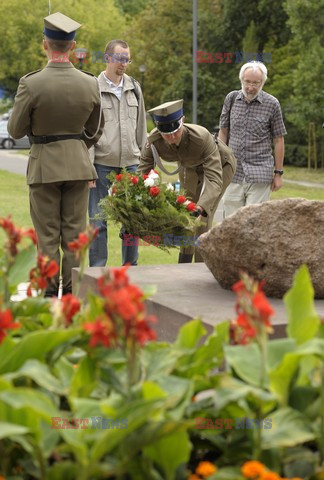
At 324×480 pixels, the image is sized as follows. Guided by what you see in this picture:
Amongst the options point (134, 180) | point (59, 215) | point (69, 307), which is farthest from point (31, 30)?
point (69, 307)

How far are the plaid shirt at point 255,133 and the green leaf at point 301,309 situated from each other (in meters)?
5.90

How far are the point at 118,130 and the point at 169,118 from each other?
1602 millimetres

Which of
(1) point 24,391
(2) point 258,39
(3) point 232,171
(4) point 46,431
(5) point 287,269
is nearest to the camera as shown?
(1) point 24,391

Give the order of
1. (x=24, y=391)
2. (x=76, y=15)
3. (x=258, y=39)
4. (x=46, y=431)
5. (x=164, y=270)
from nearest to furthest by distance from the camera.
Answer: (x=24, y=391) → (x=46, y=431) → (x=164, y=270) → (x=258, y=39) → (x=76, y=15)

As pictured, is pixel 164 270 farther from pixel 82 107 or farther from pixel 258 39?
pixel 258 39

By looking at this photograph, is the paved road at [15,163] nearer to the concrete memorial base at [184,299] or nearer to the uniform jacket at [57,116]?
the uniform jacket at [57,116]

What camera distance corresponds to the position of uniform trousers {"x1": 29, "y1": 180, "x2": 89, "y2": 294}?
7211mm

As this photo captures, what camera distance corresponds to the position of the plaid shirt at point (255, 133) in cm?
839

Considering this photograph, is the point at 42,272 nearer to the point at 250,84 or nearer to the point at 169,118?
the point at 169,118

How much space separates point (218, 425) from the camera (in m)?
2.41

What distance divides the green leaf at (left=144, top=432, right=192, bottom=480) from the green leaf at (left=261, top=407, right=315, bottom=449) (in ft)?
0.66

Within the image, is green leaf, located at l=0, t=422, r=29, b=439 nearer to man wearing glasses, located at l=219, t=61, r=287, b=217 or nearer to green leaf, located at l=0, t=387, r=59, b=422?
green leaf, located at l=0, t=387, r=59, b=422

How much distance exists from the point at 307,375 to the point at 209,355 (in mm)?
289

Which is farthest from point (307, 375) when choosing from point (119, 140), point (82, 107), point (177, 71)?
point (177, 71)
